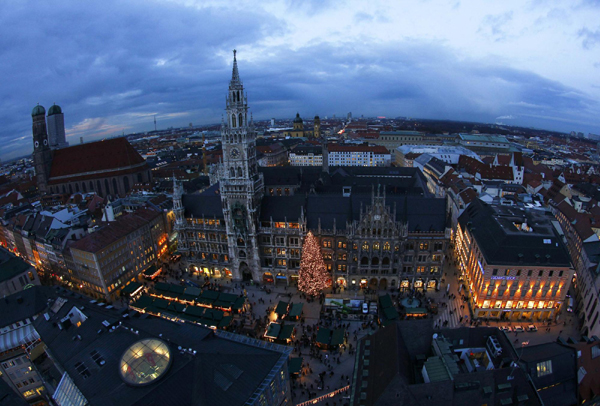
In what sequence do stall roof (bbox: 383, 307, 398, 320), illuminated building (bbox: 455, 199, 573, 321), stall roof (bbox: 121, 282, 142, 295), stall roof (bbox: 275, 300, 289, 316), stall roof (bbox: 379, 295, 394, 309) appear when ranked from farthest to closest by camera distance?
A: 1. stall roof (bbox: 121, 282, 142, 295)
2. stall roof (bbox: 379, 295, 394, 309)
3. stall roof (bbox: 275, 300, 289, 316)
4. stall roof (bbox: 383, 307, 398, 320)
5. illuminated building (bbox: 455, 199, 573, 321)

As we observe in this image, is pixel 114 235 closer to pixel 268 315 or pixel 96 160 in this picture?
pixel 268 315

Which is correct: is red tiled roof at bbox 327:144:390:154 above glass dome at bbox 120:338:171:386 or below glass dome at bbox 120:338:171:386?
above

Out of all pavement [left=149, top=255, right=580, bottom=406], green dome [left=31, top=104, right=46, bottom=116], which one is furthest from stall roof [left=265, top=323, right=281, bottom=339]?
green dome [left=31, top=104, right=46, bottom=116]

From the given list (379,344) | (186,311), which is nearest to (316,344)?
(379,344)

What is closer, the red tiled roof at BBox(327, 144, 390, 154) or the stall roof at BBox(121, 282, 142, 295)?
the stall roof at BBox(121, 282, 142, 295)

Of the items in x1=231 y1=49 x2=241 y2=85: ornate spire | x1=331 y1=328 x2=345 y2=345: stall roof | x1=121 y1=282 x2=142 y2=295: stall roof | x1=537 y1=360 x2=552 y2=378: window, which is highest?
x1=231 y1=49 x2=241 y2=85: ornate spire

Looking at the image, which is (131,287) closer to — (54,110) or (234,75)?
(234,75)

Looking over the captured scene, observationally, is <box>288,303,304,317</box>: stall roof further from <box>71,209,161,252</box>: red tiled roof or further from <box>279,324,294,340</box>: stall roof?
<box>71,209,161,252</box>: red tiled roof

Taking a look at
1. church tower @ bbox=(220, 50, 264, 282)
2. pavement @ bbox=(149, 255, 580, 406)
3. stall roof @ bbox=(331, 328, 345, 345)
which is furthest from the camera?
church tower @ bbox=(220, 50, 264, 282)
